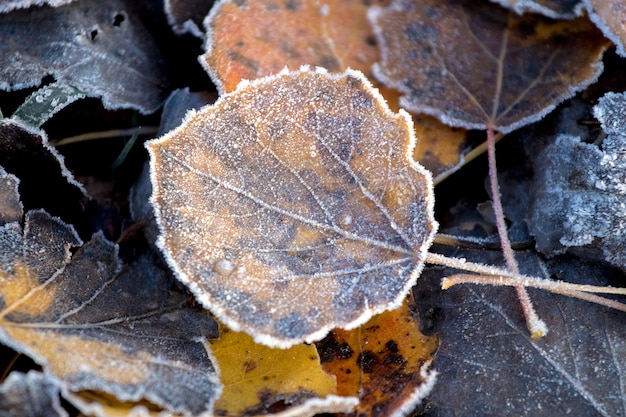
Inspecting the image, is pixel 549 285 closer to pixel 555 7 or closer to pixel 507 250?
pixel 507 250

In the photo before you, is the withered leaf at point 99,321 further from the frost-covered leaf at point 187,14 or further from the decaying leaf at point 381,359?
the frost-covered leaf at point 187,14

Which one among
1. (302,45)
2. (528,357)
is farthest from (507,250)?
(302,45)

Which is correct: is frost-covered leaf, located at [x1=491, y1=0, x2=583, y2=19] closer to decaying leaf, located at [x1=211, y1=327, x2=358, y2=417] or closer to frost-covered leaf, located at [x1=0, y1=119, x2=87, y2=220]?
decaying leaf, located at [x1=211, y1=327, x2=358, y2=417]

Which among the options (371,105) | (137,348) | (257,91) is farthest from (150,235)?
(371,105)

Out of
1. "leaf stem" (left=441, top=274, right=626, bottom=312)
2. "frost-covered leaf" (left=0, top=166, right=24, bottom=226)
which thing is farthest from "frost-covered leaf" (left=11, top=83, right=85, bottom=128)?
"leaf stem" (left=441, top=274, right=626, bottom=312)

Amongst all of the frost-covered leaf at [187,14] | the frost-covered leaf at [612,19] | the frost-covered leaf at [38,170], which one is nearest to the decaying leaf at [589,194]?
the frost-covered leaf at [612,19]

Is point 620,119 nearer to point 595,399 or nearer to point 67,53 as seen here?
point 595,399
